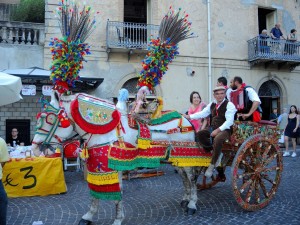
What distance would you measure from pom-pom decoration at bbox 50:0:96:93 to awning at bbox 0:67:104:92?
193 inches

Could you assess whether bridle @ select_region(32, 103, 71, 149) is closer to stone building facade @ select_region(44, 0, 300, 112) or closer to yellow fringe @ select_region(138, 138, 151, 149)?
yellow fringe @ select_region(138, 138, 151, 149)

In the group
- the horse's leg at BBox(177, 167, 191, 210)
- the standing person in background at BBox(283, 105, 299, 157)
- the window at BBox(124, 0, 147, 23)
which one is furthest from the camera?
the window at BBox(124, 0, 147, 23)

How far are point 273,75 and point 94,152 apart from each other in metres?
13.3

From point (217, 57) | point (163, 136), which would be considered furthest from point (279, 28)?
point (163, 136)

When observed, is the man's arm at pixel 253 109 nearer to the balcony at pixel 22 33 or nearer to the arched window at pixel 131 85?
the arched window at pixel 131 85

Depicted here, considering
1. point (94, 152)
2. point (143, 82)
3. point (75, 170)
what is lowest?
point (75, 170)

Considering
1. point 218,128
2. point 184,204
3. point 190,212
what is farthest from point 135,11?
point 190,212

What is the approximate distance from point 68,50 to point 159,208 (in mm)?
2945

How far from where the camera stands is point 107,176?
3.98m

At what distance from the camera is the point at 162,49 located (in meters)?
4.73

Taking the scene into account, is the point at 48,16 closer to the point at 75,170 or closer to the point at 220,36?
the point at 75,170

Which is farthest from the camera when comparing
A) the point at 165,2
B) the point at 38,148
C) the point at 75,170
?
the point at 165,2

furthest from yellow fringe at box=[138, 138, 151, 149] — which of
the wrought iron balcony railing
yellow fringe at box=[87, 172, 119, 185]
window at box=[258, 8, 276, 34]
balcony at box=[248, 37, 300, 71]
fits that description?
window at box=[258, 8, 276, 34]

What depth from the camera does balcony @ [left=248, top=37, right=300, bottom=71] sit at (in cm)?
1427
